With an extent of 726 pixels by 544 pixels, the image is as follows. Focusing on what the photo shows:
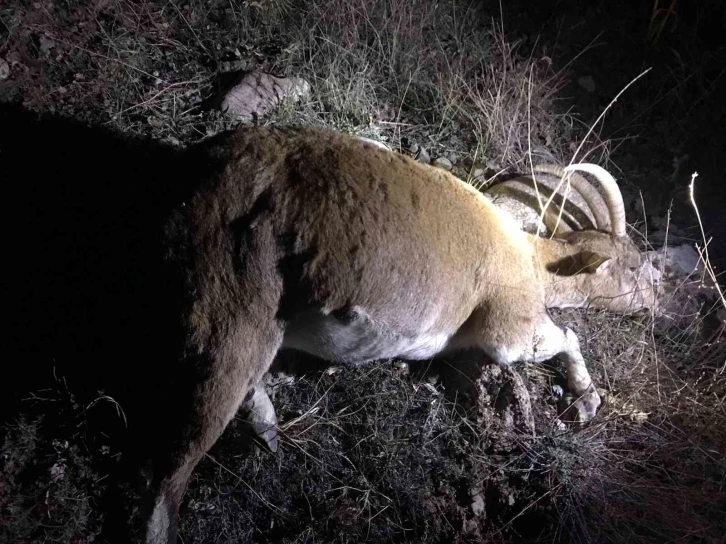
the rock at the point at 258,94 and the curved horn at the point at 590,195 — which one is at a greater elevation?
the rock at the point at 258,94

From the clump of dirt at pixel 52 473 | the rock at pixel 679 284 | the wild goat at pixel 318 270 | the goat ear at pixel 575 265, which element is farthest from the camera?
the rock at pixel 679 284

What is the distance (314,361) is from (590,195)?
8.39 feet

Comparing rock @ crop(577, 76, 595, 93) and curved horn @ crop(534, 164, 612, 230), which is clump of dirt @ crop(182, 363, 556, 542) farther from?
rock @ crop(577, 76, 595, 93)

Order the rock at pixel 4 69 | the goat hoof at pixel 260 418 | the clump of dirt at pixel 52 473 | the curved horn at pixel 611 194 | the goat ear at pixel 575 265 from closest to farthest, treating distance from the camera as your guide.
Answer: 1. the clump of dirt at pixel 52 473
2. the goat hoof at pixel 260 418
3. the curved horn at pixel 611 194
4. the goat ear at pixel 575 265
5. the rock at pixel 4 69

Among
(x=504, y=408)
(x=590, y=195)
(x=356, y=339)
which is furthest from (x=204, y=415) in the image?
(x=590, y=195)

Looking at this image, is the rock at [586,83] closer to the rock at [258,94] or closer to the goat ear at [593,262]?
the goat ear at [593,262]

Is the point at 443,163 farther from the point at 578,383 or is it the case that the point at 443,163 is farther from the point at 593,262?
the point at 578,383

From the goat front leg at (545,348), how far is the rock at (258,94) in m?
2.57

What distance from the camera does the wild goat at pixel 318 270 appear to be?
2.71 metres

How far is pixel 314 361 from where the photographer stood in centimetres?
388

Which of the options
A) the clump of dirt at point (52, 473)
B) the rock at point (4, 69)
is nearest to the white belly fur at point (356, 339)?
the clump of dirt at point (52, 473)

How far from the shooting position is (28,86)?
397cm

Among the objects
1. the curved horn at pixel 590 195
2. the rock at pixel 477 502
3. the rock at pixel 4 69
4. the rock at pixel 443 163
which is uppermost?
the rock at pixel 4 69

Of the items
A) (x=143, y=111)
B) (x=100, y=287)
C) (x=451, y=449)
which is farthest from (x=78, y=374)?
(x=451, y=449)
